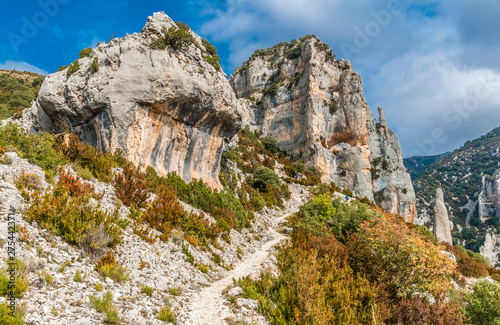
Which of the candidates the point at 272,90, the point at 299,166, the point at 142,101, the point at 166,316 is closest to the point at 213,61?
the point at 142,101

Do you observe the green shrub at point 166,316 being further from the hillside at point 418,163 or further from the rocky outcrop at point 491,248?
the hillside at point 418,163

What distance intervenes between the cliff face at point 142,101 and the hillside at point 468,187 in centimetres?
7367

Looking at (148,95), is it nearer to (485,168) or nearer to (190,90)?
(190,90)

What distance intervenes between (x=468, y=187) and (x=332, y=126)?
78.2 m

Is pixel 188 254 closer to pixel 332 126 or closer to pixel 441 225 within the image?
pixel 332 126

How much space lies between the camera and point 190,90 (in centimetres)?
1602

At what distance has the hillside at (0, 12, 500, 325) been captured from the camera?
18.8 feet

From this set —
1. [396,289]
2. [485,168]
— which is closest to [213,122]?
[396,289]

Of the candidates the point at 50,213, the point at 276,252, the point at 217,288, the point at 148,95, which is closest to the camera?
the point at 50,213

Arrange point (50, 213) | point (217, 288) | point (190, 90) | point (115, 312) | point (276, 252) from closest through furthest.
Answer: point (115, 312) < point (50, 213) < point (217, 288) < point (276, 252) < point (190, 90)

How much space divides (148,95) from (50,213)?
31.2ft

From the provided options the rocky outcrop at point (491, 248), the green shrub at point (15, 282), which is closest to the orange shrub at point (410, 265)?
the green shrub at point (15, 282)

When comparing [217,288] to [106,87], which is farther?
[106,87]

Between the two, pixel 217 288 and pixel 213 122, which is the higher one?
pixel 213 122
